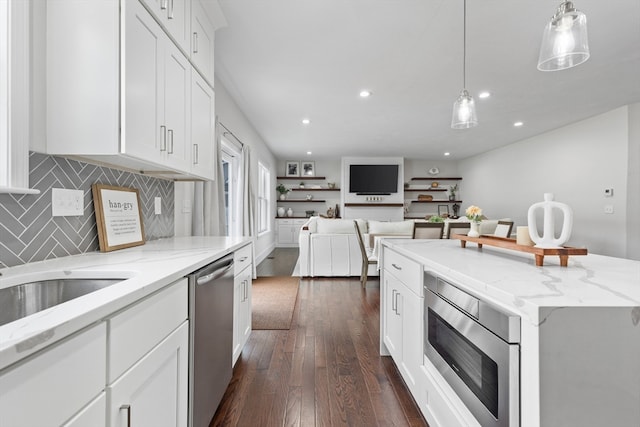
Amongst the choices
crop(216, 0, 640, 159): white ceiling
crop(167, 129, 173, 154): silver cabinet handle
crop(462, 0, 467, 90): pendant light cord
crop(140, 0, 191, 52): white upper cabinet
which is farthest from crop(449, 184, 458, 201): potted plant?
crop(167, 129, 173, 154): silver cabinet handle

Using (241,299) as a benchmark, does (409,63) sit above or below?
above

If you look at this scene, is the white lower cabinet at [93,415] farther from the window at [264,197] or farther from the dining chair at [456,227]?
the window at [264,197]

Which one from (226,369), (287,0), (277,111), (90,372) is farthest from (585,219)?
(90,372)

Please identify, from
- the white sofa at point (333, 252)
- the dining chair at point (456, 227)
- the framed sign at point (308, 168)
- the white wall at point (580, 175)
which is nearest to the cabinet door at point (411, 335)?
the dining chair at point (456, 227)

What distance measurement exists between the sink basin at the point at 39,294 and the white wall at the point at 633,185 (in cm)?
612

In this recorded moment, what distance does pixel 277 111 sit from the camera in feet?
14.6

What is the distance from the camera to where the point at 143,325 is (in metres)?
0.85

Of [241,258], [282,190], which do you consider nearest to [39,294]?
[241,258]

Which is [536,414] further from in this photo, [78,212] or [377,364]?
[78,212]

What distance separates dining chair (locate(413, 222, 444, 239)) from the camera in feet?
12.5

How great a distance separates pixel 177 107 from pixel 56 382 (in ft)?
4.95

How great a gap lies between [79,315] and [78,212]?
1039mm

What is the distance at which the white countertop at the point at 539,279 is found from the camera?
→ 0.74 meters

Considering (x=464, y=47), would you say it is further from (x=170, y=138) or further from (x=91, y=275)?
(x=91, y=275)
